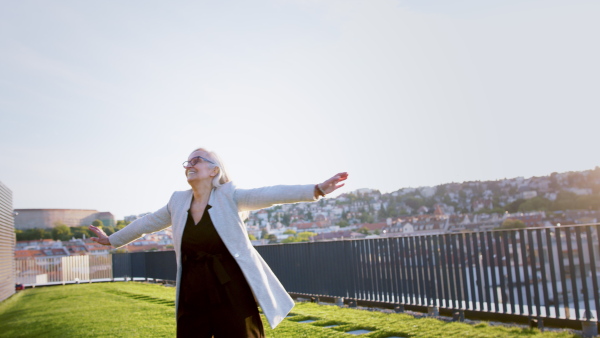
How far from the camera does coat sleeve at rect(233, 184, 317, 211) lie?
8.34 feet

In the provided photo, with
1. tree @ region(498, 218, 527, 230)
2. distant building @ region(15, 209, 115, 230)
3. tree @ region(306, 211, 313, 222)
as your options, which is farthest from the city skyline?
distant building @ region(15, 209, 115, 230)

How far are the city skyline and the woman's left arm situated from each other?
0.40 ft

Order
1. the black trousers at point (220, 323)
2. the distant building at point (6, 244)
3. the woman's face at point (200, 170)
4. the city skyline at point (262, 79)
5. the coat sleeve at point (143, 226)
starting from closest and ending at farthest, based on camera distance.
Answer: the black trousers at point (220, 323) → the woman's face at point (200, 170) → the coat sleeve at point (143, 226) → the city skyline at point (262, 79) → the distant building at point (6, 244)

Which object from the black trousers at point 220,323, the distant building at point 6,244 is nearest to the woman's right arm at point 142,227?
the black trousers at point 220,323

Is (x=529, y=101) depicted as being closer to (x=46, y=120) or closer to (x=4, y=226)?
(x=46, y=120)

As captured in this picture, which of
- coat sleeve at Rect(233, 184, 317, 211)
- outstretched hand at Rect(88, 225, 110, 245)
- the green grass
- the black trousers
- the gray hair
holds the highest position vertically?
the gray hair

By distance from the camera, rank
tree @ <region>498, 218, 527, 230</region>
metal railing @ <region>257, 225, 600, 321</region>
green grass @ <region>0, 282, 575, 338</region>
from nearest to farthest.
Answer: metal railing @ <region>257, 225, 600, 321</region> < green grass @ <region>0, 282, 575, 338</region> < tree @ <region>498, 218, 527, 230</region>

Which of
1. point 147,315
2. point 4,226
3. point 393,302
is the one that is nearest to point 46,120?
point 4,226

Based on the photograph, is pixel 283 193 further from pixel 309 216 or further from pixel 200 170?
pixel 309 216

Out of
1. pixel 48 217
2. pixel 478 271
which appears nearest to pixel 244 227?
pixel 478 271

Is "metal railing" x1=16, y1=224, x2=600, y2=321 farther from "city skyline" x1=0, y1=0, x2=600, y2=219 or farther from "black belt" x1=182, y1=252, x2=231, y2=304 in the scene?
"black belt" x1=182, y1=252, x2=231, y2=304

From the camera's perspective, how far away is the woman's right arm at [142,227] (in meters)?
3.07

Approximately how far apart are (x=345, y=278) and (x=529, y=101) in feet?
87.0

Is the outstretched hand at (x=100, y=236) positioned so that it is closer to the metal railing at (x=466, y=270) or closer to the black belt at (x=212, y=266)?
the black belt at (x=212, y=266)
